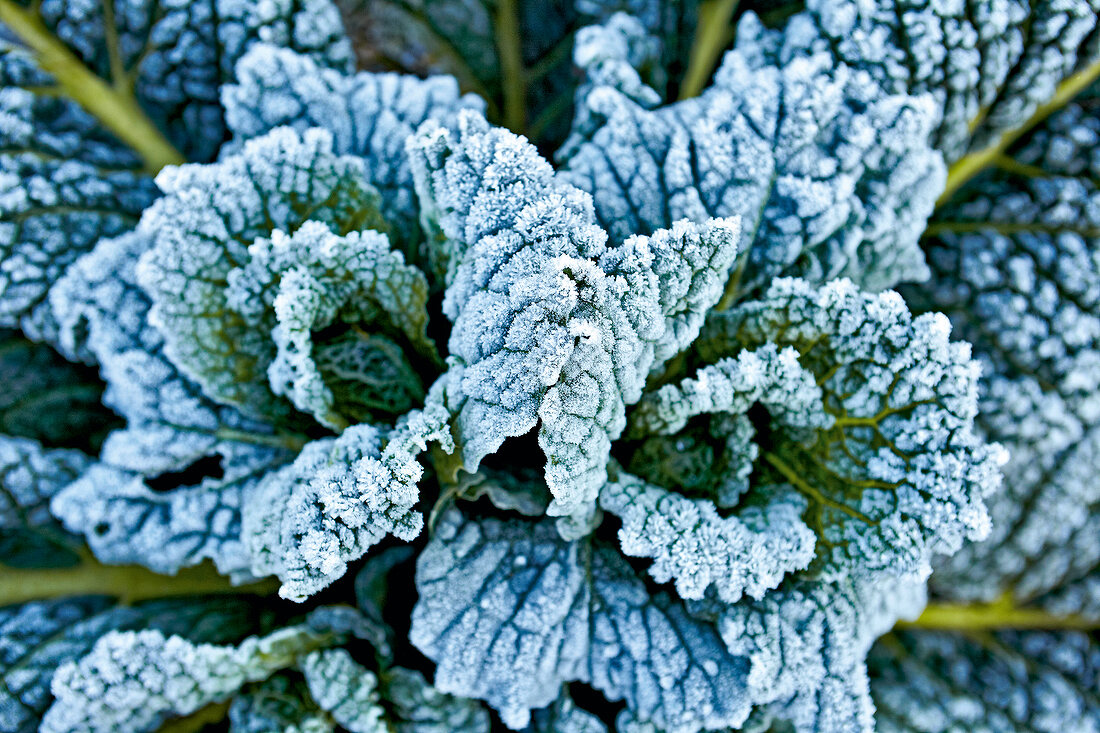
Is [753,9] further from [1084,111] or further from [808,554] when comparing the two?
[808,554]

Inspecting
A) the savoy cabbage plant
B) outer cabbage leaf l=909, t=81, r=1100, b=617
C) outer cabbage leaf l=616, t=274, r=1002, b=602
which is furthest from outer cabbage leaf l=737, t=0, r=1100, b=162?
outer cabbage leaf l=616, t=274, r=1002, b=602

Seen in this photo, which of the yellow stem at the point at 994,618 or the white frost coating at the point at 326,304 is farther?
the yellow stem at the point at 994,618

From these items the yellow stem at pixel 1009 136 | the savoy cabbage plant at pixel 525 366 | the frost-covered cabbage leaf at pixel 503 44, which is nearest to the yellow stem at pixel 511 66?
the frost-covered cabbage leaf at pixel 503 44

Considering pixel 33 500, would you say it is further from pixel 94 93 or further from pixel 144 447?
pixel 94 93

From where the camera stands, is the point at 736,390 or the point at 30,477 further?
the point at 30,477

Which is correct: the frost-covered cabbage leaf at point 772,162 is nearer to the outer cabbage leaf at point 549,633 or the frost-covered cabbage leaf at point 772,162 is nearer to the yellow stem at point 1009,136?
the yellow stem at point 1009,136

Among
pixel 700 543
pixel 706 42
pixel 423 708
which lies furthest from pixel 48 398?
pixel 706 42
